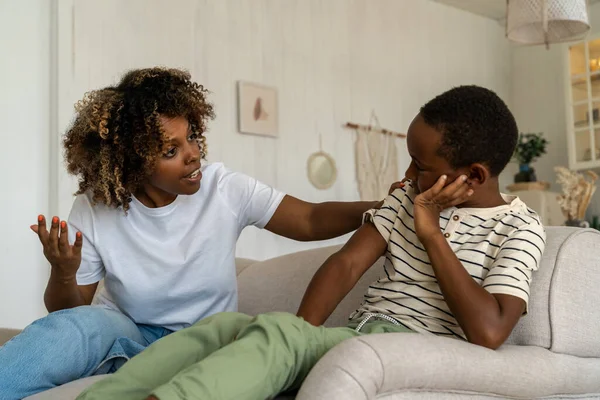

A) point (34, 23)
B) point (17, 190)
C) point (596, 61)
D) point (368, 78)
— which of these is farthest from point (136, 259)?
point (596, 61)

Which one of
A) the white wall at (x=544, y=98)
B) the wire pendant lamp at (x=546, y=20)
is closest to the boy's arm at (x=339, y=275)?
the wire pendant lamp at (x=546, y=20)

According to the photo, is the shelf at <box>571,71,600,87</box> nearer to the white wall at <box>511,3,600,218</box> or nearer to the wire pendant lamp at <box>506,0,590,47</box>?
the white wall at <box>511,3,600,218</box>

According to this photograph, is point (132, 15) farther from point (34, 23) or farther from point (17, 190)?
point (17, 190)

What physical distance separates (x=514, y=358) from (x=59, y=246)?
38.7 inches

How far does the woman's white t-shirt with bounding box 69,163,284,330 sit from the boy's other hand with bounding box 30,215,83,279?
13 cm

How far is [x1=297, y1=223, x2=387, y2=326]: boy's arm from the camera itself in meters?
1.50

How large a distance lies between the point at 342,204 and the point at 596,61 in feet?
13.5

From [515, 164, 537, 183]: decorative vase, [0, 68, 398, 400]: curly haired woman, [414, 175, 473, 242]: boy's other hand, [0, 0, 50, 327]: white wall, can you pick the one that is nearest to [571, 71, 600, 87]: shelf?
[515, 164, 537, 183]: decorative vase

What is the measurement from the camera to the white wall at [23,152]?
3729mm

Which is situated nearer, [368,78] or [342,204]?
[342,204]

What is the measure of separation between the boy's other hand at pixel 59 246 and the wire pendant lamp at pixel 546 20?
8.23 ft

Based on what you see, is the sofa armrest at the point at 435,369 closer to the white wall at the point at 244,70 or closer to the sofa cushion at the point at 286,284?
the sofa cushion at the point at 286,284

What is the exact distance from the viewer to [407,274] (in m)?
1.50

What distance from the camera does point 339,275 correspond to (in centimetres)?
153
